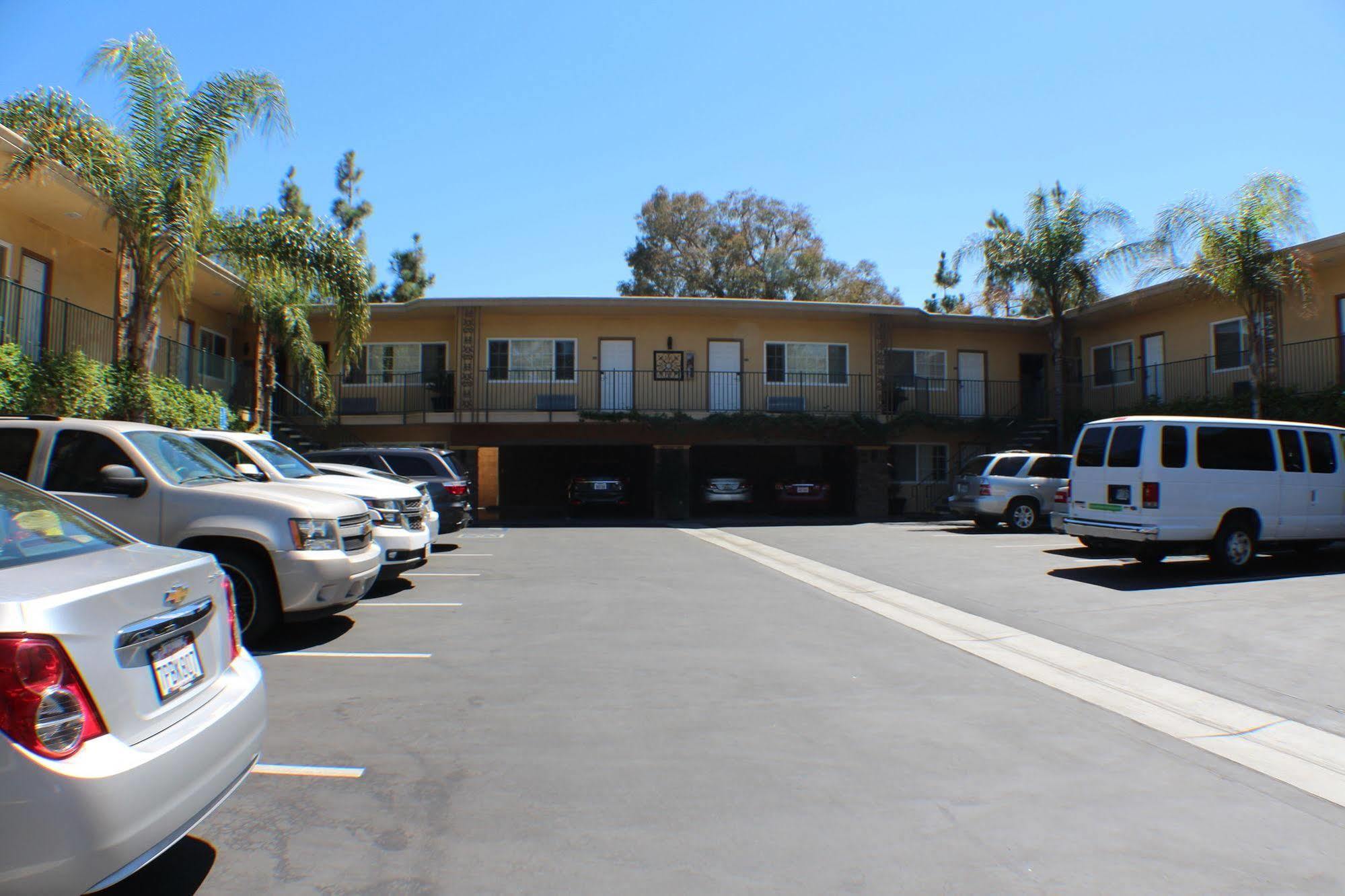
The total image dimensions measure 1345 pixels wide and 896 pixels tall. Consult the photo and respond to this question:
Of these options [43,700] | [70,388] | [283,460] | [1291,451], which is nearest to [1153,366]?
[1291,451]

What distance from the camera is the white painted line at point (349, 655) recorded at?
655 cm

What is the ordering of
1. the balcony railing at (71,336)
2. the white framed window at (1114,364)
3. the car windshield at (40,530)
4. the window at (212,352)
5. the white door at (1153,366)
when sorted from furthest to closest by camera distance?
the white framed window at (1114,364)
the white door at (1153,366)
the window at (212,352)
the balcony railing at (71,336)
the car windshield at (40,530)

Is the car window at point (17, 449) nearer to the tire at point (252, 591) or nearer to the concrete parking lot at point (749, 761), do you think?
the tire at point (252, 591)

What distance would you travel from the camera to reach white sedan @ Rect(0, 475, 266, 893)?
2336 mm

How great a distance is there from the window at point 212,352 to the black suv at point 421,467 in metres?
7.84

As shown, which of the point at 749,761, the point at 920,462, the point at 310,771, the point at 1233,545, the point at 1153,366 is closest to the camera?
the point at 310,771

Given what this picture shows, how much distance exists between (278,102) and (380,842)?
44.0 feet

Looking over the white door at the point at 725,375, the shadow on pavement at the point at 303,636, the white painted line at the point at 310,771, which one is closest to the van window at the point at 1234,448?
the shadow on pavement at the point at 303,636

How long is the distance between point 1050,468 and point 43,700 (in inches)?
758

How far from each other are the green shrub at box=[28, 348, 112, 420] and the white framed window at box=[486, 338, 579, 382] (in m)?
12.4

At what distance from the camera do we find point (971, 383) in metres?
27.3

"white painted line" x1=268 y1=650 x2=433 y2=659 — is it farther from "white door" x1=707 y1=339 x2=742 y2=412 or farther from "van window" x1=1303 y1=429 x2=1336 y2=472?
"white door" x1=707 y1=339 x2=742 y2=412

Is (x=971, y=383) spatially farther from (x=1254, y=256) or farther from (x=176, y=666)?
(x=176, y=666)

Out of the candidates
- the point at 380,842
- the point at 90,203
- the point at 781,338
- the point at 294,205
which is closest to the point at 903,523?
the point at 781,338
